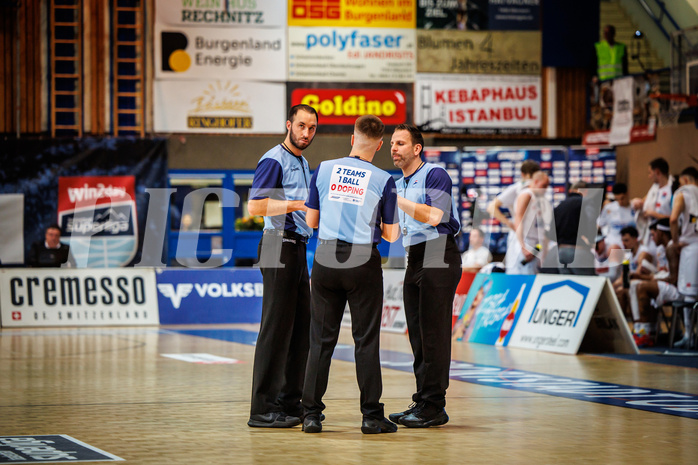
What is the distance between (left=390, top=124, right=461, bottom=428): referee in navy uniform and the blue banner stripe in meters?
1.89

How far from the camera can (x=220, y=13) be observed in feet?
71.7

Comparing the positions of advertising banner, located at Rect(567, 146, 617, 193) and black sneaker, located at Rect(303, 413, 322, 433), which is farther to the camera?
advertising banner, located at Rect(567, 146, 617, 193)

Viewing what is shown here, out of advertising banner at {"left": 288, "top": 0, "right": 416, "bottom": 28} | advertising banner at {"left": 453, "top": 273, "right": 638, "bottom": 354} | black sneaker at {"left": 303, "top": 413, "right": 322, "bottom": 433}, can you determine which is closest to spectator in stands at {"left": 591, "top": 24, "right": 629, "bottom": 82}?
advertising banner at {"left": 288, "top": 0, "right": 416, "bottom": 28}

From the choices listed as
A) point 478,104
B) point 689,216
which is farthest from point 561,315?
point 478,104

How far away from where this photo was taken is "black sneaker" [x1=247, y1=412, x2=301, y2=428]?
6.89 m

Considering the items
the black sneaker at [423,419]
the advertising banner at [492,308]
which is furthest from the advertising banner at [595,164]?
the black sneaker at [423,419]

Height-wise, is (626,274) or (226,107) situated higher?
(226,107)

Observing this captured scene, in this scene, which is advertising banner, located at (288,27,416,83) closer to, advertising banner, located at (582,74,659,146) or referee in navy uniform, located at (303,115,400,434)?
advertising banner, located at (582,74,659,146)

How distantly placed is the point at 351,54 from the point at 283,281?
16.1 m

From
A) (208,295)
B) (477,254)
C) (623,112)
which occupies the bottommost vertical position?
(208,295)

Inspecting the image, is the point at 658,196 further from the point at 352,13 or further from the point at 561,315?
the point at 352,13

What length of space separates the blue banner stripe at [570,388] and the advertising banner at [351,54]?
11304 millimetres

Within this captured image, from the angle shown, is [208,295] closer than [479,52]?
Yes

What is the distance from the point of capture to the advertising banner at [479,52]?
890 inches
